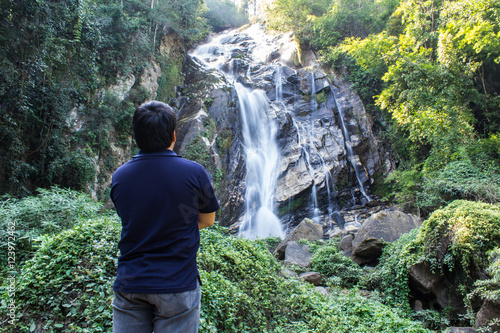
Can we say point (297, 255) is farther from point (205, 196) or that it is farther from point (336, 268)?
point (205, 196)

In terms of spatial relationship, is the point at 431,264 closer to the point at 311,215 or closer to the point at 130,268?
the point at 130,268

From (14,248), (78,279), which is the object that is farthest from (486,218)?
(14,248)

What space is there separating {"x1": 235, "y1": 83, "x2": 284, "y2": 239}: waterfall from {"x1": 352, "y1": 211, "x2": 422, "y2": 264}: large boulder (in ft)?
16.5

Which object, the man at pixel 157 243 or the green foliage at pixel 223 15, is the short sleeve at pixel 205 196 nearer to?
the man at pixel 157 243

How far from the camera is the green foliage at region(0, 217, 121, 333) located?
9.32 ft

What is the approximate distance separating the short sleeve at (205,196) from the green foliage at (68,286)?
2.07m

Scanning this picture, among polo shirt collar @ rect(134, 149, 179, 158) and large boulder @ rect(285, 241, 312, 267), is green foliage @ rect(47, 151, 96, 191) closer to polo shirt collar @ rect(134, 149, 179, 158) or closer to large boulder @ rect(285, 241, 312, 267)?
large boulder @ rect(285, 241, 312, 267)

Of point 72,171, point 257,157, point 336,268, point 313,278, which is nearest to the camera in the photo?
point 313,278

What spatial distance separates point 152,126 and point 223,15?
106ft

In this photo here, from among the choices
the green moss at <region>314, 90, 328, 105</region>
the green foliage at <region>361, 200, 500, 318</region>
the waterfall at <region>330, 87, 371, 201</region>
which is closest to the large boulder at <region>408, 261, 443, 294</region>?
the green foliage at <region>361, 200, 500, 318</region>

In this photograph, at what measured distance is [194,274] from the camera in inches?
62.8

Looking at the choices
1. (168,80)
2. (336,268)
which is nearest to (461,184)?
(336,268)

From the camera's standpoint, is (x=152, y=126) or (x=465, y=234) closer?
(x=152, y=126)

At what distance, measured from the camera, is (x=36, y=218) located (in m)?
4.79
